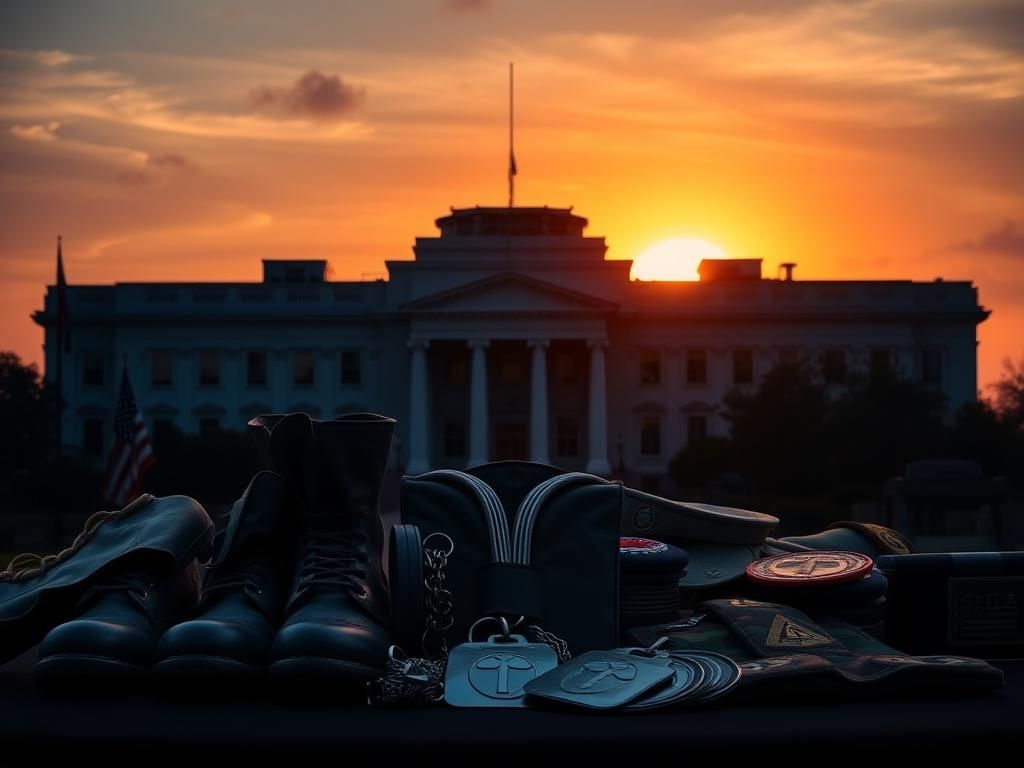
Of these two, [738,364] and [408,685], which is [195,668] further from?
[738,364]

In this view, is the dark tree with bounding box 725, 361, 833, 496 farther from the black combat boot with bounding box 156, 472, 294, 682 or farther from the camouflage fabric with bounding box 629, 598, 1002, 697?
the black combat boot with bounding box 156, 472, 294, 682

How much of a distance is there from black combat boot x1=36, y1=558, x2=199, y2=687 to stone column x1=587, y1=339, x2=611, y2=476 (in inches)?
2314

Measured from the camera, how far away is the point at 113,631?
10.2ft

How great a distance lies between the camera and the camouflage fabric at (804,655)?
3.01 metres

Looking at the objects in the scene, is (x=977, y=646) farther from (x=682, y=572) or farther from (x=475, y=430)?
(x=475, y=430)

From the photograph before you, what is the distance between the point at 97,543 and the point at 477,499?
3.14 ft

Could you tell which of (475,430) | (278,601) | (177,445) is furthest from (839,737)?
(475,430)

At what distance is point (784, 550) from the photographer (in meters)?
4.67

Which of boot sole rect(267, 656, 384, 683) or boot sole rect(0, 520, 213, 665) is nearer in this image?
boot sole rect(267, 656, 384, 683)

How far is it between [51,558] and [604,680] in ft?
4.91

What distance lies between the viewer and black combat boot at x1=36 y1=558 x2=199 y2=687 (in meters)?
3.04

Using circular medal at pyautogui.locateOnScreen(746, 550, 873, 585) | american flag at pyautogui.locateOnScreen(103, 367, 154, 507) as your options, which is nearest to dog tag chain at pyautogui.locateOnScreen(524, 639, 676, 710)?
circular medal at pyautogui.locateOnScreen(746, 550, 873, 585)

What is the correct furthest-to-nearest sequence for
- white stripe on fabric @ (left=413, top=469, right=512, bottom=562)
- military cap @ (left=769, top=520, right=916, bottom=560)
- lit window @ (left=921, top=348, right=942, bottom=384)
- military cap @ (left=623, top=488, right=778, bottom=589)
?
lit window @ (left=921, top=348, right=942, bottom=384) < military cap @ (left=769, top=520, right=916, bottom=560) < military cap @ (left=623, top=488, right=778, bottom=589) < white stripe on fabric @ (left=413, top=469, right=512, bottom=562)

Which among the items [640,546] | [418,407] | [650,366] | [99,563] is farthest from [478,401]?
[99,563]
